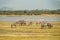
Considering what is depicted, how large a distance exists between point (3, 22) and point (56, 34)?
84 centimetres

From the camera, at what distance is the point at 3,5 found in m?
2.34

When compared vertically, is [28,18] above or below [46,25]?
above

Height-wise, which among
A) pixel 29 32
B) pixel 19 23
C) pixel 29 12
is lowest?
pixel 29 32

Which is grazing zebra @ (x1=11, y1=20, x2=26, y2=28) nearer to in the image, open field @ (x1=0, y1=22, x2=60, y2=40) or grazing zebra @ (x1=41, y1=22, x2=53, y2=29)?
open field @ (x1=0, y1=22, x2=60, y2=40)

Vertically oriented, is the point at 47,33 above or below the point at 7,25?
below

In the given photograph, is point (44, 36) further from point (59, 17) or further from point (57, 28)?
point (59, 17)

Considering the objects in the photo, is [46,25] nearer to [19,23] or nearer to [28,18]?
[28,18]

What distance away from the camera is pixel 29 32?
2289 millimetres

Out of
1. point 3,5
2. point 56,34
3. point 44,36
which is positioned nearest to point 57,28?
point 56,34

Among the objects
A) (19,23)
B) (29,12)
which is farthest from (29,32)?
(29,12)

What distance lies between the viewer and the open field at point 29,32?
2268 mm

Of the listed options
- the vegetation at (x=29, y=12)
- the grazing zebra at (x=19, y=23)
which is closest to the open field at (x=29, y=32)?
the grazing zebra at (x=19, y=23)

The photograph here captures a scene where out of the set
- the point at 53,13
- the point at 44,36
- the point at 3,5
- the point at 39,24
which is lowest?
the point at 44,36

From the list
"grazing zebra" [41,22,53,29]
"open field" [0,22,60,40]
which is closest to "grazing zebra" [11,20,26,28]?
"open field" [0,22,60,40]
